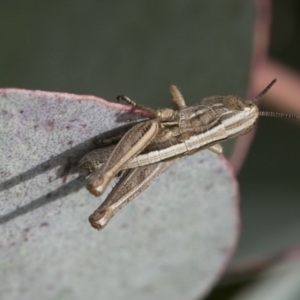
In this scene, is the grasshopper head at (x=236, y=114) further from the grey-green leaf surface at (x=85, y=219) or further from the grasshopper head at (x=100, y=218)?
the grasshopper head at (x=100, y=218)

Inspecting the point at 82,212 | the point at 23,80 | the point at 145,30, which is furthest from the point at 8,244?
Result: the point at 145,30

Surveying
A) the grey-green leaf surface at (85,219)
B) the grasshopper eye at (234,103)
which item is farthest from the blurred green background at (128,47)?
the grey-green leaf surface at (85,219)

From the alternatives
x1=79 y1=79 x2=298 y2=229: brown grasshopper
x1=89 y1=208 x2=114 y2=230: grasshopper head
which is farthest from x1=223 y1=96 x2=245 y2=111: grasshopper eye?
x1=89 y1=208 x2=114 y2=230: grasshopper head

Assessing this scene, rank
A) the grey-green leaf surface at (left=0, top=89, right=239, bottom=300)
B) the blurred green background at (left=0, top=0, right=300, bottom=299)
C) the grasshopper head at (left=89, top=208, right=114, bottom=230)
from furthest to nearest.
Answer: the blurred green background at (left=0, top=0, right=300, bottom=299), the grasshopper head at (left=89, top=208, right=114, bottom=230), the grey-green leaf surface at (left=0, top=89, right=239, bottom=300)

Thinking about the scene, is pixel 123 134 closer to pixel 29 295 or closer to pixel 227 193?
pixel 227 193

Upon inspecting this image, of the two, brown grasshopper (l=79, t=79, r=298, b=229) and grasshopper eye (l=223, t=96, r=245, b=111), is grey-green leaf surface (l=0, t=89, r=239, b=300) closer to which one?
brown grasshopper (l=79, t=79, r=298, b=229)

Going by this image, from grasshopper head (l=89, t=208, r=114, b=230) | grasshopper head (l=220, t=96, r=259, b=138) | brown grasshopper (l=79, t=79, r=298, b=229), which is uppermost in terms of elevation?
grasshopper head (l=220, t=96, r=259, b=138)

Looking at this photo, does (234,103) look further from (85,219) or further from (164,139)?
(85,219)
